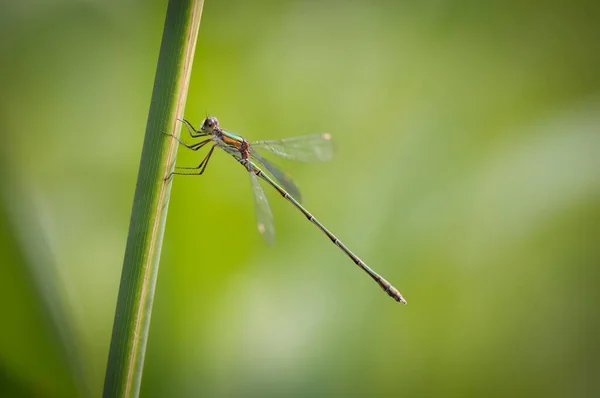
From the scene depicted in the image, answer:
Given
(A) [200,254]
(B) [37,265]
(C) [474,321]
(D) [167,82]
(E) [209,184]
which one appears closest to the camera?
(D) [167,82]

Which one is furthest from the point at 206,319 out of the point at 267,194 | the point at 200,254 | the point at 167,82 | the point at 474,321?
the point at 474,321

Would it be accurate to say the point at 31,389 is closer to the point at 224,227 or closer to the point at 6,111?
the point at 224,227

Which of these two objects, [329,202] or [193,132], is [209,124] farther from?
[329,202]

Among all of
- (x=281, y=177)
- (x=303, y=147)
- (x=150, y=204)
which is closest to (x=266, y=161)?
(x=281, y=177)

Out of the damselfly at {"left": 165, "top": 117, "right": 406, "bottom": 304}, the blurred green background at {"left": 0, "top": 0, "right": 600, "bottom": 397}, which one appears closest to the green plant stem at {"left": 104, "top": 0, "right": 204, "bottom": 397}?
the blurred green background at {"left": 0, "top": 0, "right": 600, "bottom": 397}

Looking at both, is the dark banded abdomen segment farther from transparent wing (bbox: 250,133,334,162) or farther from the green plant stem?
the green plant stem

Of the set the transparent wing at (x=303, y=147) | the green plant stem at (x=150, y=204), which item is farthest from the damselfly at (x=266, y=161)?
the green plant stem at (x=150, y=204)

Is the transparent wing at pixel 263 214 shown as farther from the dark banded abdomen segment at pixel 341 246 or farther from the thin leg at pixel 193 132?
the thin leg at pixel 193 132
